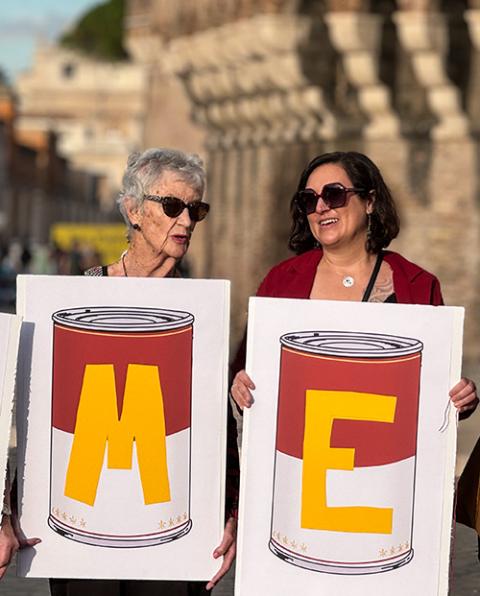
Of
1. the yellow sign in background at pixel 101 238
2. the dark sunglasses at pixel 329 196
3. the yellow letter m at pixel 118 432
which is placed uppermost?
the dark sunglasses at pixel 329 196

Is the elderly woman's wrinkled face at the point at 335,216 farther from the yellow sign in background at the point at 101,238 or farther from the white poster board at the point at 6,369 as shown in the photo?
the yellow sign in background at the point at 101,238

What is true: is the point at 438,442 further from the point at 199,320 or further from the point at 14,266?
the point at 14,266

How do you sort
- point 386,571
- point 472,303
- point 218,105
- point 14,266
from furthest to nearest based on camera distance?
1. point 14,266
2. point 218,105
3. point 472,303
4. point 386,571

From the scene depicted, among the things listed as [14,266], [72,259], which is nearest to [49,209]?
[14,266]

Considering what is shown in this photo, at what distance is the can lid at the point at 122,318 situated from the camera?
602 cm

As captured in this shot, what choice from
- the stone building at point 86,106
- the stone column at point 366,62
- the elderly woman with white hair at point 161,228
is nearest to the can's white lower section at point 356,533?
the elderly woman with white hair at point 161,228

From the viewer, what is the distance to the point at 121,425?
19.8 feet

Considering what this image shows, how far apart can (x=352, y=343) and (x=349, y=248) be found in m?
0.30

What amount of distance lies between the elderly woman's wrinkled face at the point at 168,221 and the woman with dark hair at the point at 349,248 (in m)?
0.24

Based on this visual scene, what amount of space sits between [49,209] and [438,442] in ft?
331

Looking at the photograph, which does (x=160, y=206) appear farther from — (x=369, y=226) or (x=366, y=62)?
(x=366, y=62)

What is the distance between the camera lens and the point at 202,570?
6.02m

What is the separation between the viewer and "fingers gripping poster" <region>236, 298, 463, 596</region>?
5.88 metres

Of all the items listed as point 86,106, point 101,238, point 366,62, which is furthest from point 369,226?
point 86,106
